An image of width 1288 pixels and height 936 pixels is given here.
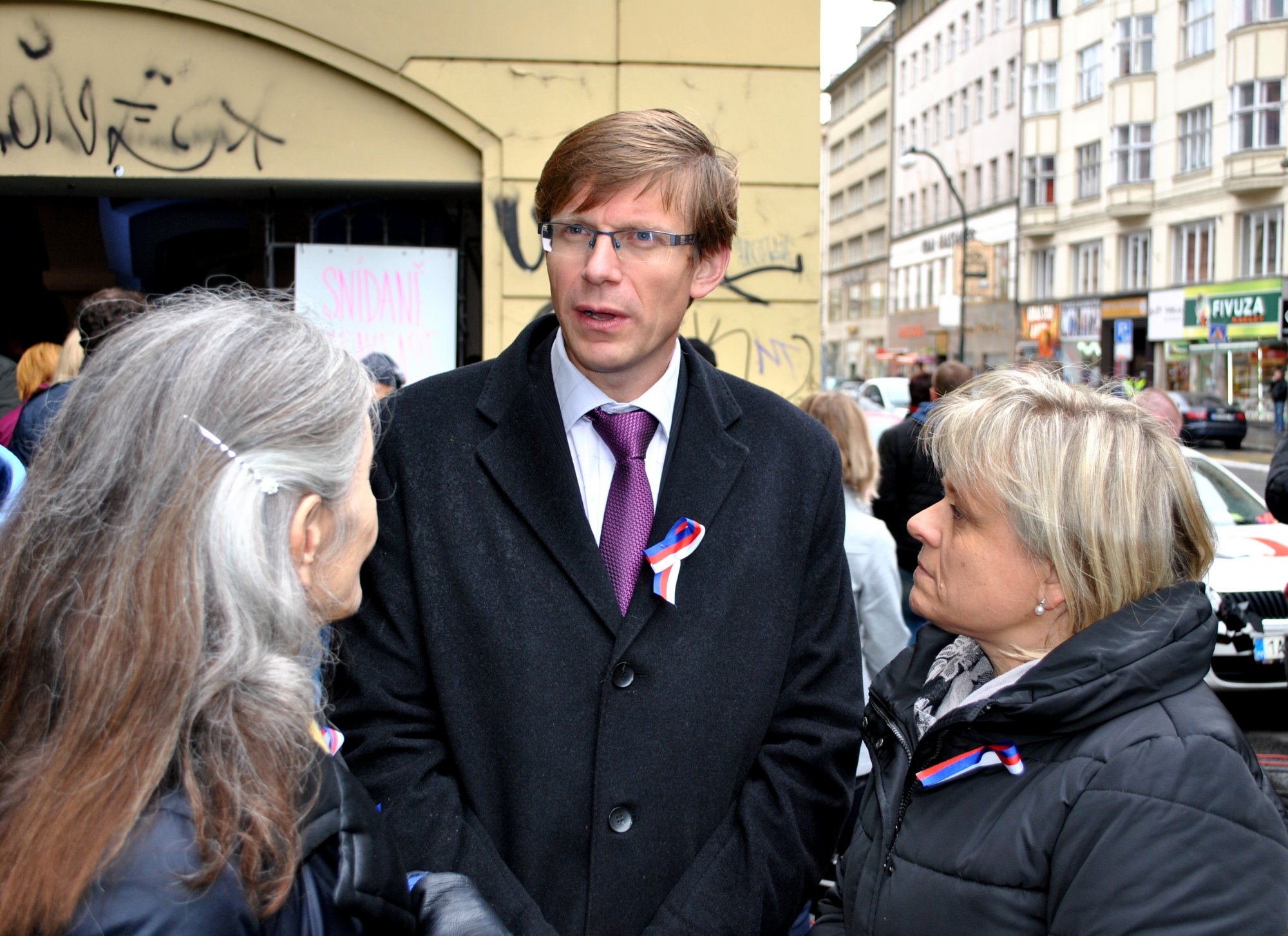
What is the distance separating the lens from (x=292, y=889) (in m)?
1.21

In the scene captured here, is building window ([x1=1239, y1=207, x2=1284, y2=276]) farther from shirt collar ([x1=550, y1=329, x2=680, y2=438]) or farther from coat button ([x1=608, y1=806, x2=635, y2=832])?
coat button ([x1=608, y1=806, x2=635, y2=832])

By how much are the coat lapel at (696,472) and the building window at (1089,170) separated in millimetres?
40507

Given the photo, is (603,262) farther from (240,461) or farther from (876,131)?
(876,131)

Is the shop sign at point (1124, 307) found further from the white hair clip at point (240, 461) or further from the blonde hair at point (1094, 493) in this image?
the white hair clip at point (240, 461)

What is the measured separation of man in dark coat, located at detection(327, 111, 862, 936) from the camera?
6.29 ft

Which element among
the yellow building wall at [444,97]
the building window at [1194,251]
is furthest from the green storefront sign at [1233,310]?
the yellow building wall at [444,97]

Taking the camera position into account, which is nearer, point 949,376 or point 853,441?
point 853,441

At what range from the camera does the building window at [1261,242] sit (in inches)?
1169

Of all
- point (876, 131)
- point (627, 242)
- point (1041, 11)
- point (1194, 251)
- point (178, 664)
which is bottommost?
point (178, 664)

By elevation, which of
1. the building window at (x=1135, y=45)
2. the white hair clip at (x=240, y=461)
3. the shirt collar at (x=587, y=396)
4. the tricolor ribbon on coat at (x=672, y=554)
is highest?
the building window at (x=1135, y=45)

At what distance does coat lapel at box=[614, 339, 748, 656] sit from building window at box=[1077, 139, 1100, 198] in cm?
4051

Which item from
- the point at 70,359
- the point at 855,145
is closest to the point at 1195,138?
the point at 855,145

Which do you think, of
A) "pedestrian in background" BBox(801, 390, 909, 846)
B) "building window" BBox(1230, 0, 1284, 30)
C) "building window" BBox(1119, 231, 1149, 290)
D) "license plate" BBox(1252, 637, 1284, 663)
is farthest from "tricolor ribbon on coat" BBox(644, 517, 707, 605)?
"building window" BBox(1119, 231, 1149, 290)

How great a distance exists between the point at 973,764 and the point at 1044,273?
143ft
